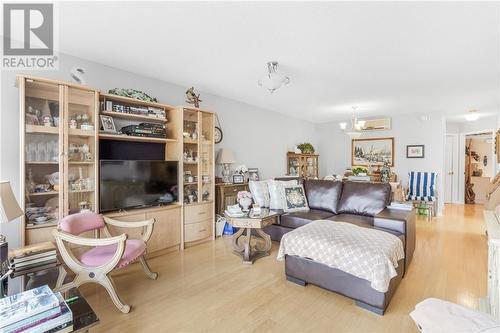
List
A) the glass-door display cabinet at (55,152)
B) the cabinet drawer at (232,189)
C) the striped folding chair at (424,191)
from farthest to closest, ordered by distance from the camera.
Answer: the striped folding chair at (424,191), the cabinet drawer at (232,189), the glass-door display cabinet at (55,152)

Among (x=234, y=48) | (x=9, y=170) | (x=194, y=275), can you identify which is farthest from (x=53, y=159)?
(x=234, y=48)

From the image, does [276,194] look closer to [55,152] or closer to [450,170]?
[55,152]

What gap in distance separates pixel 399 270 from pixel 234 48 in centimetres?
273

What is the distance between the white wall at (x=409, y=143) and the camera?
546 cm

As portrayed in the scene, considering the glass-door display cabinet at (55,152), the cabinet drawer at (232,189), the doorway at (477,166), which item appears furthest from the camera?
the doorway at (477,166)

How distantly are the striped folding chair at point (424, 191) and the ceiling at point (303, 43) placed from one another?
76.3 inches

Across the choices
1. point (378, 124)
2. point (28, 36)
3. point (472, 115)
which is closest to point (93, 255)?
point (28, 36)

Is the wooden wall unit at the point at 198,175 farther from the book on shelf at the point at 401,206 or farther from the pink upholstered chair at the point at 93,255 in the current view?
the book on shelf at the point at 401,206

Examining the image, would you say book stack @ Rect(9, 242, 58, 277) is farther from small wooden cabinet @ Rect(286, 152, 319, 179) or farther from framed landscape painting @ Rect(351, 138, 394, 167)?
framed landscape painting @ Rect(351, 138, 394, 167)

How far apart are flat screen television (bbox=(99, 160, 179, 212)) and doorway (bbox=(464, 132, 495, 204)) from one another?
8088mm

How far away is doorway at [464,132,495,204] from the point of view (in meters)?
6.98

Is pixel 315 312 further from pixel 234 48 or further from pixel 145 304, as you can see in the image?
pixel 234 48

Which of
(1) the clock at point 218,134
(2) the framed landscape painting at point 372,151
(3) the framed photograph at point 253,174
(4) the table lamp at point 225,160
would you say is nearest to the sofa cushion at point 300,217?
(4) the table lamp at point 225,160

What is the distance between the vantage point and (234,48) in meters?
2.52
